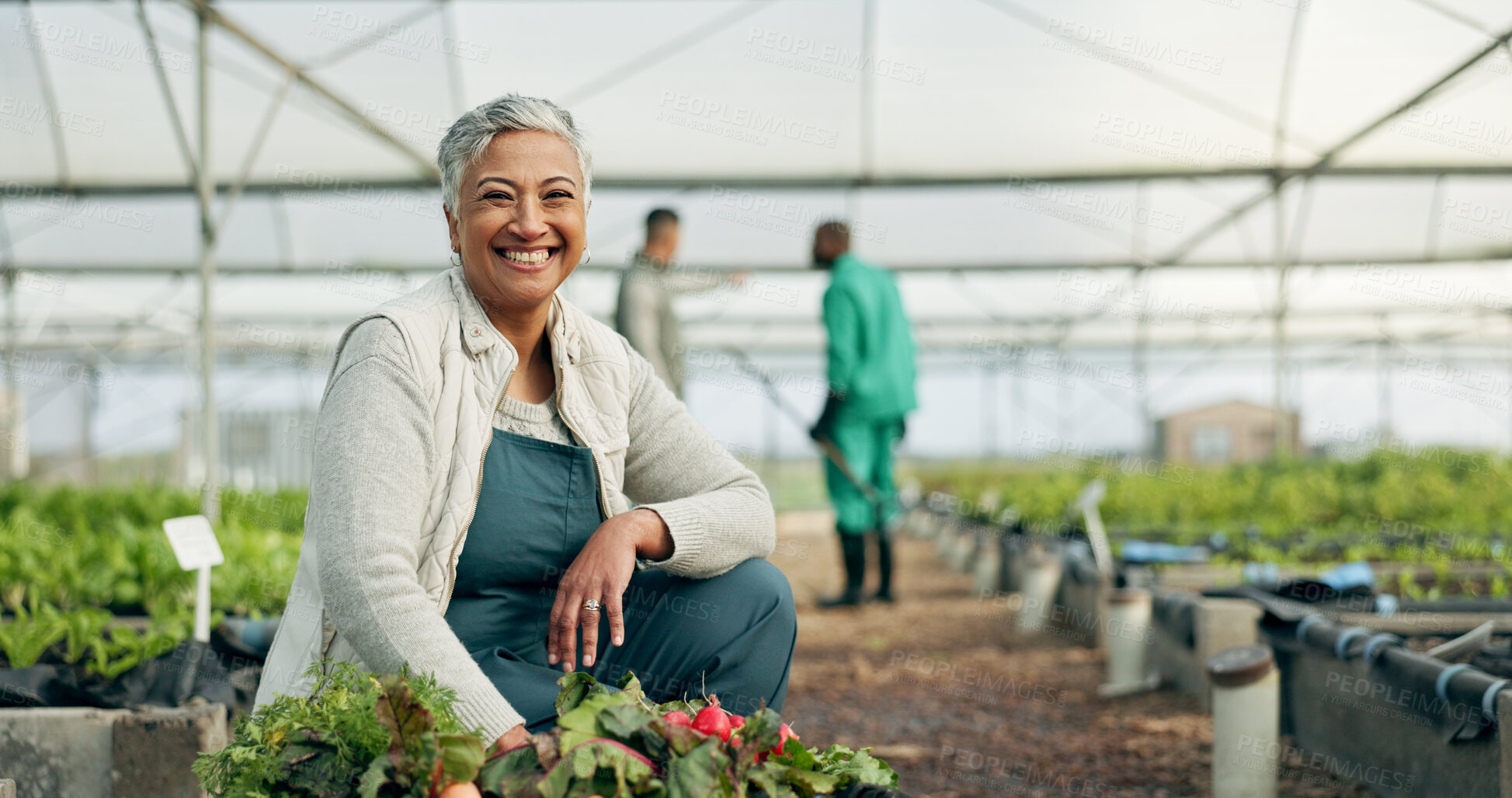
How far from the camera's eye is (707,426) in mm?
4895

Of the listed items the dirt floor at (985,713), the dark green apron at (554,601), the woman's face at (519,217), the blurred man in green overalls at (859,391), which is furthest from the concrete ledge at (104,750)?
the blurred man in green overalls at (859,391)

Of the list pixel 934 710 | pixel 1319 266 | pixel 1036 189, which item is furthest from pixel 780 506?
pixel 934 710

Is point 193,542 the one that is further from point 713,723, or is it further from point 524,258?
point 713,723

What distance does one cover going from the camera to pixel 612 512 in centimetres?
166

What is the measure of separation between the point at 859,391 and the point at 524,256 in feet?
12.2

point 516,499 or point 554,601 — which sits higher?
point 516,499

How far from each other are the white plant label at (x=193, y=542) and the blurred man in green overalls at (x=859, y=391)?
317cm

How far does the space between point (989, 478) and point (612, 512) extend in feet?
33.0

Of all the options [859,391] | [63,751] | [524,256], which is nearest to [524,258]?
[524,256]

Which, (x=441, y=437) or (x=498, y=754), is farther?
(x=441, y=437)

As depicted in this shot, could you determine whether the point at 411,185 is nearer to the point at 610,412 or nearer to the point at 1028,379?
the point at 610,412

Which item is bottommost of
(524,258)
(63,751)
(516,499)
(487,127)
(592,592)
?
(63,751)

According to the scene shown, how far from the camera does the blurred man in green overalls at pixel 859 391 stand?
5129 millimetres

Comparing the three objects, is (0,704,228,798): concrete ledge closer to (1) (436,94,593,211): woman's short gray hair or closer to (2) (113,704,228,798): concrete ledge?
(2) (113,704,228,798): concrete ledge
